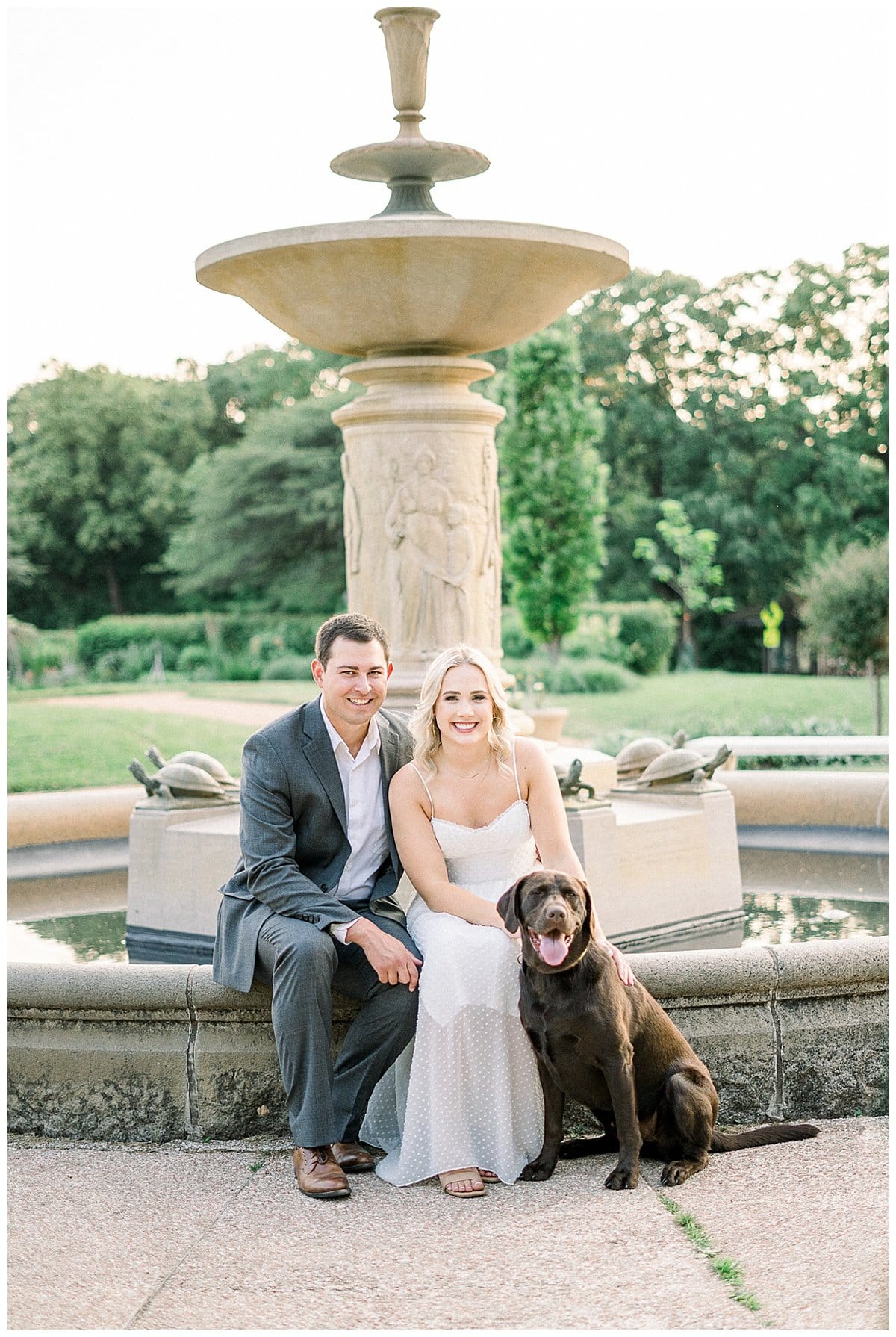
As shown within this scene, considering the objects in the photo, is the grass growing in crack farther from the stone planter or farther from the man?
the stone planter

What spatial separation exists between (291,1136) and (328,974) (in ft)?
1.91

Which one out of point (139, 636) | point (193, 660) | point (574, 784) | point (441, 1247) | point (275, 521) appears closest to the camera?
point (441, 1247)

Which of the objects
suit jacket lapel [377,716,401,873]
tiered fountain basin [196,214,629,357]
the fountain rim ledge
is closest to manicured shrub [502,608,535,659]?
tiered fountain basin [196,214,629,357]

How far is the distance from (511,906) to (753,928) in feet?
9.71

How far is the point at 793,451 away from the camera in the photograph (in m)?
33.8

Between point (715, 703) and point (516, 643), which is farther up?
point (516, 643)

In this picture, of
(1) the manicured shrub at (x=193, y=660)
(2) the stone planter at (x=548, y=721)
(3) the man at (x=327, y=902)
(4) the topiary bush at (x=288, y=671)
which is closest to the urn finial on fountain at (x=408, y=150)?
(3) the man at (x=327, y=902)

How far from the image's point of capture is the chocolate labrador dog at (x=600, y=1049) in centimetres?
378

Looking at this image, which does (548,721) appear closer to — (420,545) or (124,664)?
(420,545)

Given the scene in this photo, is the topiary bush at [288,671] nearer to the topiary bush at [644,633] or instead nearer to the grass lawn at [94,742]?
the grass lawn at [94,742]

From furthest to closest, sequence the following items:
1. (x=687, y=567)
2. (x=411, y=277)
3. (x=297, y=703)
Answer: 1. (x=687, y=567)
2. (x=297, y=703)
3. (x=411, y=277)

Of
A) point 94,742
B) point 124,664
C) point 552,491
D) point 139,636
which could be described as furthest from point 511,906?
point 139,636

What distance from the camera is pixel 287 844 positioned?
428 centimetres

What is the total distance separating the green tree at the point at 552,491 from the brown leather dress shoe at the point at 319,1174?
21.8 m
